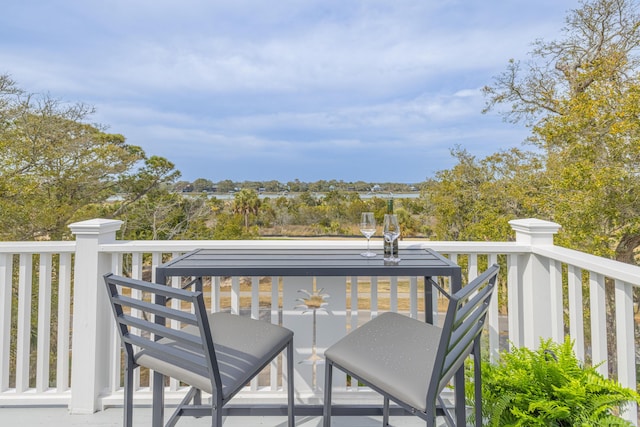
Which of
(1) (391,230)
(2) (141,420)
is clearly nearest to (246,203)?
(2) (141,420)

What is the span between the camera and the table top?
4.95ft

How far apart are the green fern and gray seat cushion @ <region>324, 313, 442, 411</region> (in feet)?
1.10

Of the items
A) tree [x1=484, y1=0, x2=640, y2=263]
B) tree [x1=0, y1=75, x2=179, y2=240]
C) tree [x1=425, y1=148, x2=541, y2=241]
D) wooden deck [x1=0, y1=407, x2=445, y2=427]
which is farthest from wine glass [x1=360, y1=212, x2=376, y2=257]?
tree [x1=0, y1=75, x2=179, y2=240]

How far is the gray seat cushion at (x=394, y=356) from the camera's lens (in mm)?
1134

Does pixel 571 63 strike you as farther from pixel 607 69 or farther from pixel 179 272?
pixel 179 272

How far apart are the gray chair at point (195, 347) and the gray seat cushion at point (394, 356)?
1.01 ft

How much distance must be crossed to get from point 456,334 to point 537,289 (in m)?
1.34

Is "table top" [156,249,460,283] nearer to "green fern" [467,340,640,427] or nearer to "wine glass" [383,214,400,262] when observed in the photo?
"wine glass" [383,214,400,262]

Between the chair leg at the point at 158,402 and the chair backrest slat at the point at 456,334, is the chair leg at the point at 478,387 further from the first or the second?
the chair leg at the point at 158,402

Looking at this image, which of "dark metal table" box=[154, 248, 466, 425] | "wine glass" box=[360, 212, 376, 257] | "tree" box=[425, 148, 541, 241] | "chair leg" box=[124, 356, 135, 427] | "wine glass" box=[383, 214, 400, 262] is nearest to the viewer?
"chair leg" box=[124, 356, 135, 427]

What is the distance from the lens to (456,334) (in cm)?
106

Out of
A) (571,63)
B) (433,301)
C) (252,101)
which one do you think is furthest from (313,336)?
(252,101)

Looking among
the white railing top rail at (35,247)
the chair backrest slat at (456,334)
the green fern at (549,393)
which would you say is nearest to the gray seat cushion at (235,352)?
the chair backrest slat at (456,334)

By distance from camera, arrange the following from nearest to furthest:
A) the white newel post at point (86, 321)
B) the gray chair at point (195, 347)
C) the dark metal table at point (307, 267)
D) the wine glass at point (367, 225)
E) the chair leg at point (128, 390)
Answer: the gray chair at point (195, 347), the chair leg at point (128, 390), the dark metal table at point (307, 267), the wine glass at point (367, 225), the white newel post at point (86, 321)
